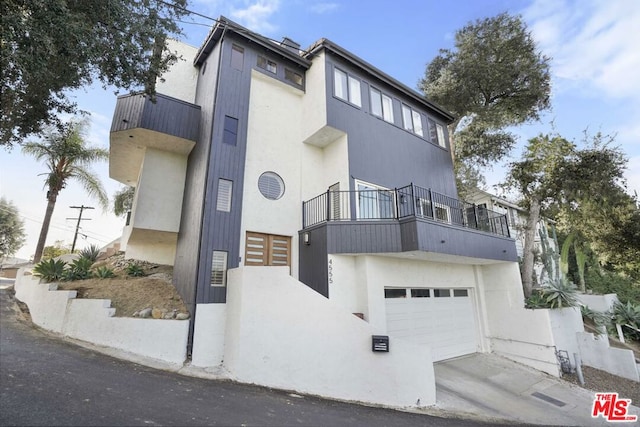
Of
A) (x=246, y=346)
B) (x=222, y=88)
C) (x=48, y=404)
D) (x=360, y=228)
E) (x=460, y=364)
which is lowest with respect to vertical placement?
(x=460, y=364)

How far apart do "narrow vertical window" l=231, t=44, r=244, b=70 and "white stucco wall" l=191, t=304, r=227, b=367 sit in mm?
7666

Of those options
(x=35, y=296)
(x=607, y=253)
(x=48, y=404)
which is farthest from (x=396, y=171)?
(x=607, y=253)

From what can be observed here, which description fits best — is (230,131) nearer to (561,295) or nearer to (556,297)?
(556,297)

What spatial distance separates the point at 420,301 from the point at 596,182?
32.5 ft

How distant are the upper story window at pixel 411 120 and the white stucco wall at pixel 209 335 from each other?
409 inches

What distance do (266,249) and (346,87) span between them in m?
6.68

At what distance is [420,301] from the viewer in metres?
9.93

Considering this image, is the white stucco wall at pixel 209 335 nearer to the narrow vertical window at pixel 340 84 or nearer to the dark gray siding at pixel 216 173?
the dark gray siding at pixel 216 173

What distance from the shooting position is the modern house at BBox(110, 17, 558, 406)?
6496 millimetres

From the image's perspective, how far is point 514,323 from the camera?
424 inches

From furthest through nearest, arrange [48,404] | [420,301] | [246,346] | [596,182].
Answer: [596,182]
[420,301]
[246,346]
[48,404]

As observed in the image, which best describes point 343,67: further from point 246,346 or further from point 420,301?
point 246,346

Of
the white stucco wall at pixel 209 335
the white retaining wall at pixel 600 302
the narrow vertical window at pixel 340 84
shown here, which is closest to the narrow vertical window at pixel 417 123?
the narrow vertical window at pixel 340 84

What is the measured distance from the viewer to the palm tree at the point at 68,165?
14.1 metres
